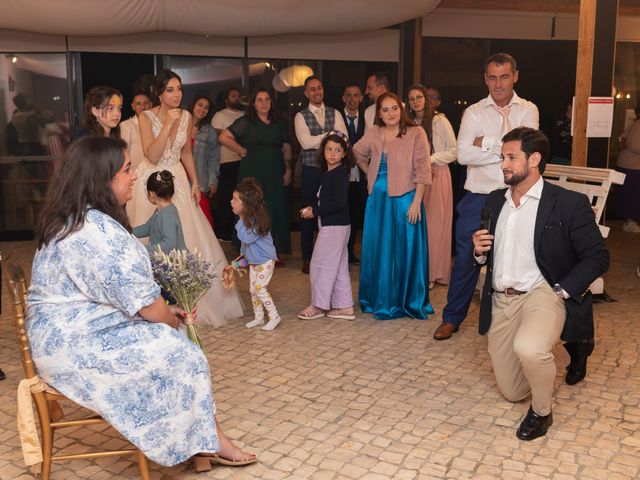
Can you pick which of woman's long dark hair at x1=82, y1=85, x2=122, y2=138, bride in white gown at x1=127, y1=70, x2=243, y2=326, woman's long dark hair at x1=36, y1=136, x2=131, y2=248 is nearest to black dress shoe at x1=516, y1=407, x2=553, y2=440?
woman's long dark hair at x1=36, y1=136, x2=131, y2=248

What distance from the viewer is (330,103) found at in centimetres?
981

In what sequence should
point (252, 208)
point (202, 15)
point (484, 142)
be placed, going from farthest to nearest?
point (202, 15)
point (252, 208)
point (484, 142)

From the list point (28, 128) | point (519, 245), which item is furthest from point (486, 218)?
point (28, 128)

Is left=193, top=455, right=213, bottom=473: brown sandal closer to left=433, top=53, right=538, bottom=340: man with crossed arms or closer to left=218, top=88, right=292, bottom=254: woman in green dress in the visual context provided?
left=433, top=53, right=538, bottom=340: man with crossed arms

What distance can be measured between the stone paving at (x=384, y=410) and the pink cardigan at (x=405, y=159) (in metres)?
1.03

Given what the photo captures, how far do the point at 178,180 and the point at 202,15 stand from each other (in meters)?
2.63

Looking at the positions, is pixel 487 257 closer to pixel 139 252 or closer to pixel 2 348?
pixel 139 252

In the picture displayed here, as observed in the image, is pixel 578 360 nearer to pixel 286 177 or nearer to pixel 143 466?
pixel 143 466

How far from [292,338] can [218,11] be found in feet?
12.3

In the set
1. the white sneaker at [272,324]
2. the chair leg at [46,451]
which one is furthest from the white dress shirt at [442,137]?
the chair leg at [46,451]

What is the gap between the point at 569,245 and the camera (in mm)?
4109

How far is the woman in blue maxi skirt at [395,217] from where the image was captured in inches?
229

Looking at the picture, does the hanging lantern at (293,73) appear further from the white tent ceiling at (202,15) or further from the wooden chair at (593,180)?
the wooden chair at (593,180)

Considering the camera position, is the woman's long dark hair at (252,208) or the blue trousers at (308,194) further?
the blue trousers at (308,194)
